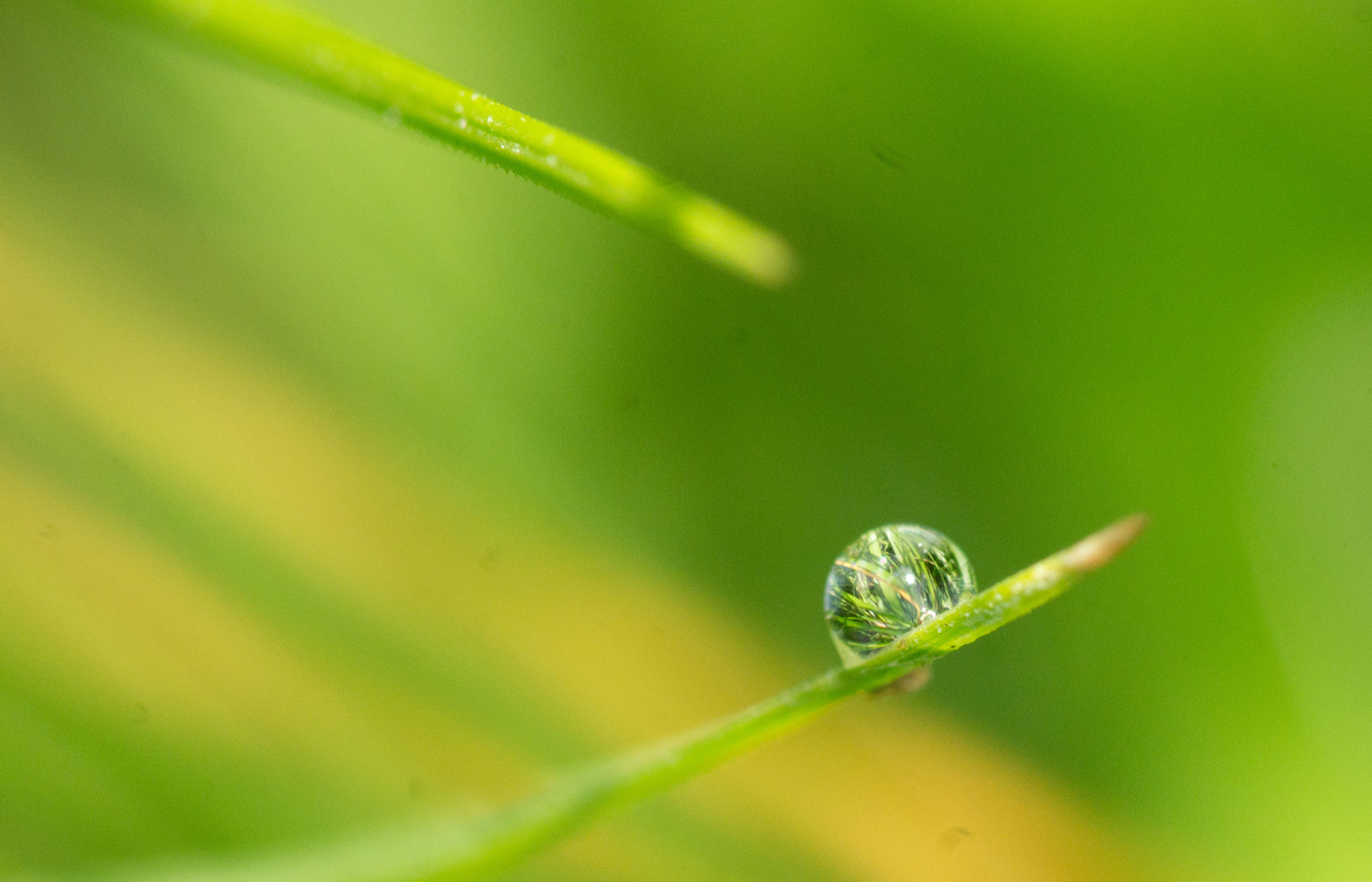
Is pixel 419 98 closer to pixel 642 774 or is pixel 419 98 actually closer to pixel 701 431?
pixel 642 774

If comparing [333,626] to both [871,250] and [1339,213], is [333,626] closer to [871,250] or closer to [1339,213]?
[871,250]

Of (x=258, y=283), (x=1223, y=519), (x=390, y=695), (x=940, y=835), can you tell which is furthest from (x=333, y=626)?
(x=1223, y=519)

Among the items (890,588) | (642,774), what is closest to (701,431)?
(890,588)

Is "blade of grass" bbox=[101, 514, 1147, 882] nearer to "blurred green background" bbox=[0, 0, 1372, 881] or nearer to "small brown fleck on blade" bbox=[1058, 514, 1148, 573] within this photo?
"small brown fleck on blade" bbox=[1058, 514, 1148, 573]

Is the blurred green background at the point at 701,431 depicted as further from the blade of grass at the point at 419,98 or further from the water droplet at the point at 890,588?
the blade of grass at the point at 419,98

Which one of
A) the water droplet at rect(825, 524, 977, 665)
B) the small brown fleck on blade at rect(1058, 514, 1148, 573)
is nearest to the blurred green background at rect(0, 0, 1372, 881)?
the water droplet at rect(825, 524, 977, 665)
